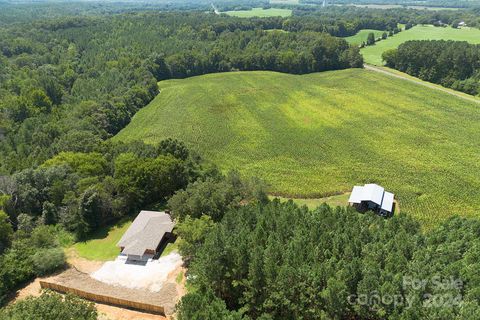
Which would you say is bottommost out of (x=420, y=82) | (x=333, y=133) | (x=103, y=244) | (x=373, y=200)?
(x=420, y=82)

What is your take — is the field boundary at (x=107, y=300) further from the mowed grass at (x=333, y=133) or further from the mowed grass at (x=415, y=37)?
the mowed grass at (x=415, y=37)

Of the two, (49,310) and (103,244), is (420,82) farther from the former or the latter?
(49,310)

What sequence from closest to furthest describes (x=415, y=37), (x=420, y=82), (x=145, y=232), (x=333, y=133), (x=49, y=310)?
(x=49, y=310) < (x=145, y=232) < (x=333, y=133) < (x=420, y=82) < (x=415, y=37)

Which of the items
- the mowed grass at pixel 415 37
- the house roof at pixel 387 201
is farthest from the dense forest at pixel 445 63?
the house roof at pixel 387 201

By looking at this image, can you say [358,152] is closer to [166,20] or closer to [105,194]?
[105,194]

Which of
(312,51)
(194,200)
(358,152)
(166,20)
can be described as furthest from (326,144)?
(166,20)

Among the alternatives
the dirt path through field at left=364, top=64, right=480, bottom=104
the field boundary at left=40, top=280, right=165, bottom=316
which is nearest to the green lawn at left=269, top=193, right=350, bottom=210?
the field boundary at left=40, top=280, right=165, bottom=316

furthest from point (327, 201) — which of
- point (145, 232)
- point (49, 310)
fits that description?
point (49, 310)
